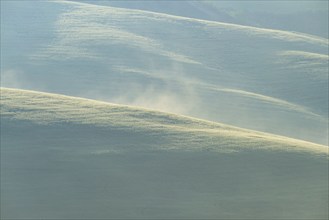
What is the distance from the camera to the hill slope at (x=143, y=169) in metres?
16.6

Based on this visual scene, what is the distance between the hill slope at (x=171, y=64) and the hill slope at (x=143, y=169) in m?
6.37

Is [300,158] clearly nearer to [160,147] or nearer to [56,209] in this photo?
[160,147]

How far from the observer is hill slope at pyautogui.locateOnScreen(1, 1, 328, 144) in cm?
2809

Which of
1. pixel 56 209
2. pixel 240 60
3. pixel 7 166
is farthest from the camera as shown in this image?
pixel 240 60

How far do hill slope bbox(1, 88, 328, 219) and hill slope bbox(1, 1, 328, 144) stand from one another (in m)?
6.37

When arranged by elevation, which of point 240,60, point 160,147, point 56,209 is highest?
point 240,60

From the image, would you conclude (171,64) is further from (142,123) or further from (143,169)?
(143,169)

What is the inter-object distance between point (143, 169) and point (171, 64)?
15.4 metres

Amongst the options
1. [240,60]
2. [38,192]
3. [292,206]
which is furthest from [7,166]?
[240,60]

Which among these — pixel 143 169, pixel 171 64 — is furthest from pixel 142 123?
pixel 171 64

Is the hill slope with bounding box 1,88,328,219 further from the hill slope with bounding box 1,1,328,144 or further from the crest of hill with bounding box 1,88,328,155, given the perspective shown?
the hill slope with bounding box 1,1,328,144

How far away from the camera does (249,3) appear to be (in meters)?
51.8

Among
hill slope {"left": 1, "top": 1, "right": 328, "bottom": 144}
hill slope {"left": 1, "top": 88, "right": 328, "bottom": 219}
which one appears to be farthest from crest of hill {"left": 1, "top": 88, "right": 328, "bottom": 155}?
hill slope {"left": 1, "top": 1, "right": 328, "bottom": 144}

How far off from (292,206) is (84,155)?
17.0 ft
